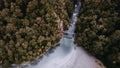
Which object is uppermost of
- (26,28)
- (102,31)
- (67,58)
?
(26,28)

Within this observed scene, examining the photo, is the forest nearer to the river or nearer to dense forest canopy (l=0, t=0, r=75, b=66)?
dense forest canopy (l=0, t=0, r=75, b=66)

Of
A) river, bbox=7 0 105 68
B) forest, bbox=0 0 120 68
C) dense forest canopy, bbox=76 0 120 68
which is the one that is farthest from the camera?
river, bbox=7 0 105 68

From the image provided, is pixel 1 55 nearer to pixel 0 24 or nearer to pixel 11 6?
pixel 0 24

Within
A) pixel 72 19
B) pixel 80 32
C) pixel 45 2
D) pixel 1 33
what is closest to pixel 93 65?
pixel 80 32

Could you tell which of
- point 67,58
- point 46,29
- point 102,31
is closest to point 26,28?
→ point 46,29

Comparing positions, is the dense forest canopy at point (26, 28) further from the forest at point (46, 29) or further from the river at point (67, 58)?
the river at point (67, 58)

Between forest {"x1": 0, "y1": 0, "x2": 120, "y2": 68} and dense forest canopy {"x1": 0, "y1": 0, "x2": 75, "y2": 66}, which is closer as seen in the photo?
dense forest canopy {"x1": 0, "y1": 0, "x2": 75, "y2": 66}

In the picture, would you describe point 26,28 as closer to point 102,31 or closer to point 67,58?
point 67,58

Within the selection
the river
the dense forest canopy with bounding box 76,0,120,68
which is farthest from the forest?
the river
